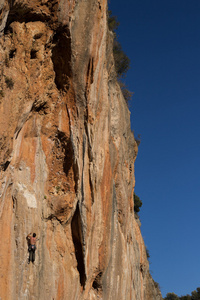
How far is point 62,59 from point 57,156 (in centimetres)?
334

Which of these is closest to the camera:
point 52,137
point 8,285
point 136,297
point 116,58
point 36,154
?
point 8,285

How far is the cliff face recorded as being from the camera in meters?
10.2

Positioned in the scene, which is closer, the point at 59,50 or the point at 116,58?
the point at 59,50

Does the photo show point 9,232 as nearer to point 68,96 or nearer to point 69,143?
point 69,143

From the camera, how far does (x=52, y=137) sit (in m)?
13.0

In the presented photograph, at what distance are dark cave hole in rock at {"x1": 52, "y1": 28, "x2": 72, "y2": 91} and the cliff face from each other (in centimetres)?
3

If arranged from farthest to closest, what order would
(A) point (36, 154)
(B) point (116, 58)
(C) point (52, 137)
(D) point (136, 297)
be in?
(B) point (116, 58), (D) point (136, 297), (C) point (52, 137), (A) point (36, 154)

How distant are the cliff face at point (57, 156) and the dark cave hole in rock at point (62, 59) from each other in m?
0.03

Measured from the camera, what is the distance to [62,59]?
1346cm

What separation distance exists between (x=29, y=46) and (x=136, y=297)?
14.3 metres

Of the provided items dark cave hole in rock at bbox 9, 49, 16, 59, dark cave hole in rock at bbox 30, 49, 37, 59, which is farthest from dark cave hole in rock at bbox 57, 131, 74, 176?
dark cave hole in rock at bbox 9, 49, 16, 59

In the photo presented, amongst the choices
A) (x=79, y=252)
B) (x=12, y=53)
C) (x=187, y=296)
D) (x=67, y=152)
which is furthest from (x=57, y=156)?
(x=187, y=296)

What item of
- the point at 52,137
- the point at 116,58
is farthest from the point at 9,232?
the point at 116,58

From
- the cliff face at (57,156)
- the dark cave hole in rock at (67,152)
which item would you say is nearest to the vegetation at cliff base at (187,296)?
the cliff face at (57,156)
